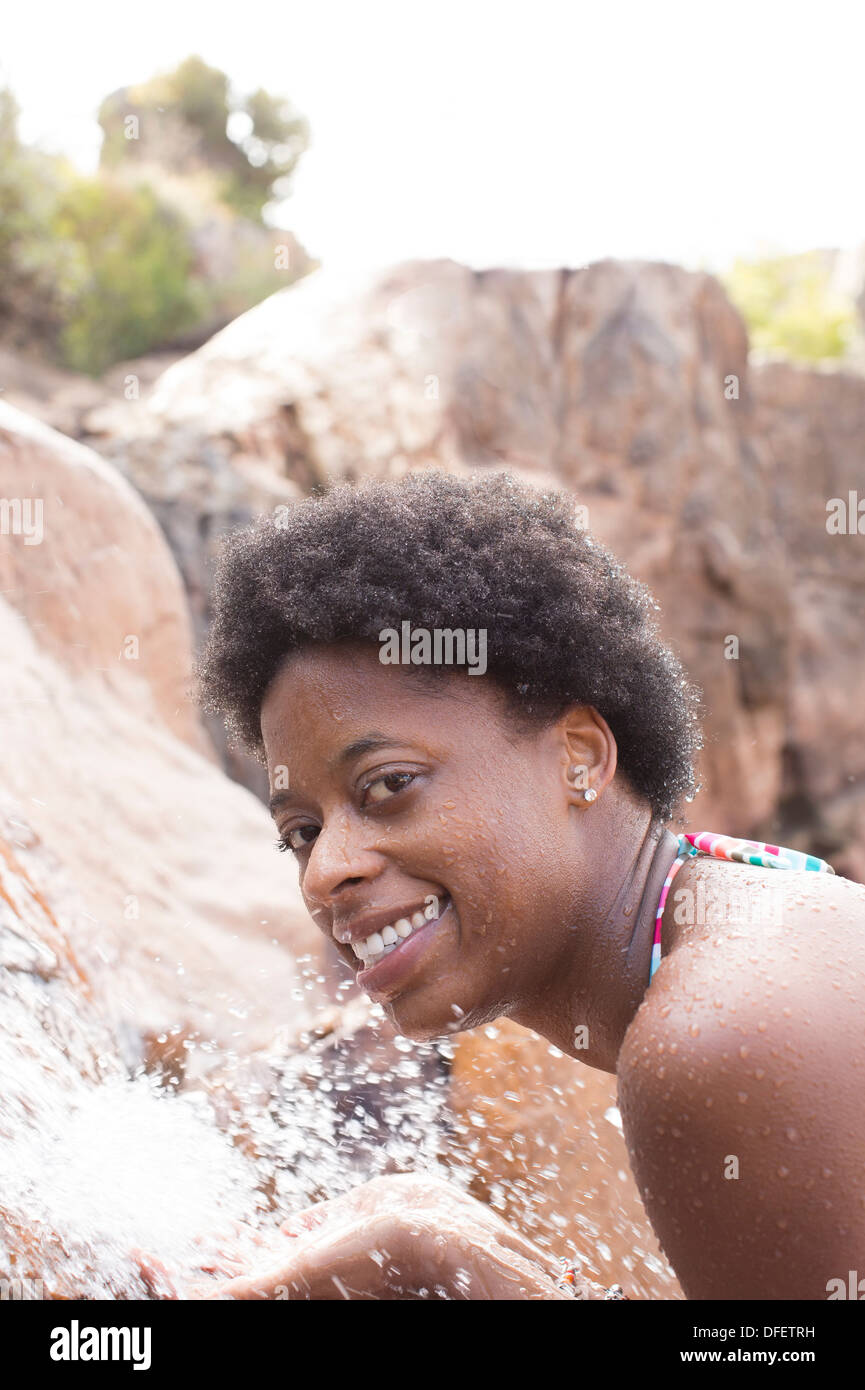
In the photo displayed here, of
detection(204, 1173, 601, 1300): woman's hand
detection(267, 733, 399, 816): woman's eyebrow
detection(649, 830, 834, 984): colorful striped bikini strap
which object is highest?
detection(267, 733, 399, 816): woman's eyebrow

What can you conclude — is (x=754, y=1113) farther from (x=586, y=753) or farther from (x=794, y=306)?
(x=794, y=306)

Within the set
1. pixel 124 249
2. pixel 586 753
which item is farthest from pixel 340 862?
pixel 124 249

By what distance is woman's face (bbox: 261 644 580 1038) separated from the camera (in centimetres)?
187

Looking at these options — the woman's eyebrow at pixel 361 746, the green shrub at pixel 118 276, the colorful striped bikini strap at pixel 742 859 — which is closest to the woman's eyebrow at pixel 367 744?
the woman's eyebrow at pixel 361 746

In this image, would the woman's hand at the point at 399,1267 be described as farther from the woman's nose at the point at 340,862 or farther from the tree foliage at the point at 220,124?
the tree foliage at the point at 220,124

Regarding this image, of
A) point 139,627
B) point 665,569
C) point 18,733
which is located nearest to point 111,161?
point 665,569

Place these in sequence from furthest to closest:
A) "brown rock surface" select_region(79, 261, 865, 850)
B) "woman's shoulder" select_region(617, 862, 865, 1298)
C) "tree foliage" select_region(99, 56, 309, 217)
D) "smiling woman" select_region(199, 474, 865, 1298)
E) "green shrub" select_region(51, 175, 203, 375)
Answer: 1. "tree foliage" select_region(99, 56, 309, 217)
2. "green shrub" select_region(51, 175, 203, 375)
3. "brown rock surface" select_region(79, 261, 865, 850)
4. "smiling woman" select_region(199, 474, 865, 1298)
5. "woman's shoulder" select_region(617, 862, 865, 1298)

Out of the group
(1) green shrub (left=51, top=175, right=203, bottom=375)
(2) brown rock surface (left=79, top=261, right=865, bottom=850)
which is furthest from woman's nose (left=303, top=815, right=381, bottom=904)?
(1) green shrub (left=51, top=175, right=203, bottom=375)

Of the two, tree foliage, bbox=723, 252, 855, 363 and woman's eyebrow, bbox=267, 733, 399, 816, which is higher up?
tree foliage, bbox=723, 252, 855, 363

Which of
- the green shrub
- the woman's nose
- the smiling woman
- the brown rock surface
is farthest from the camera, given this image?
the green shrub

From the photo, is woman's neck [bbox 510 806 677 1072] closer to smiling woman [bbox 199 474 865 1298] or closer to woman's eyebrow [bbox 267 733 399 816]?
smiling woman [bbox 199 474 865 1298]

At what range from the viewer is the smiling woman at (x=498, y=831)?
1.69 meters

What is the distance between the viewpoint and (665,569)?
33.6 ft
